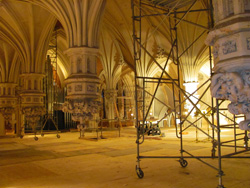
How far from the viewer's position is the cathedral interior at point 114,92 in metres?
3.35

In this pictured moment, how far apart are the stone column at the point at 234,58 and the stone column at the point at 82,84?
5.75 m

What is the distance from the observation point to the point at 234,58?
3.12 m

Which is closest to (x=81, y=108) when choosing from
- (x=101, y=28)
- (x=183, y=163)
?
(x=183, y=163)

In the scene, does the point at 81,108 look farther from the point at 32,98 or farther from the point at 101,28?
the point at 101,28

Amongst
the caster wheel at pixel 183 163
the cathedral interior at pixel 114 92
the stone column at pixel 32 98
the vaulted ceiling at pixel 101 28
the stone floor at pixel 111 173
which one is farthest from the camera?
the stone column at pixel 32 98

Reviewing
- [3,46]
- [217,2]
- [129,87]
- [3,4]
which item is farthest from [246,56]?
[129,87]

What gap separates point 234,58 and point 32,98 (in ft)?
36.7

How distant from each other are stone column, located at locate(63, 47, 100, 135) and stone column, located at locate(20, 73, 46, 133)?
4.52m

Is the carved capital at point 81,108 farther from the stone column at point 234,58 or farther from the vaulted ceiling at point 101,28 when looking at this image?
the stone column at point 234,58

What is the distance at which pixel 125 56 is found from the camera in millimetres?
20125

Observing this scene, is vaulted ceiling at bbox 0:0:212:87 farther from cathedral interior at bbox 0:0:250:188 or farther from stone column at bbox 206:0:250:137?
stone column at bbox 206:0:250:137

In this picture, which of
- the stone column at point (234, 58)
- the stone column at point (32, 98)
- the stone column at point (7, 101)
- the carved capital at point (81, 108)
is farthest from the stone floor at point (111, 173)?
the stone column at point (7, 101)

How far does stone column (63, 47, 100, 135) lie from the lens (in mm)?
8578

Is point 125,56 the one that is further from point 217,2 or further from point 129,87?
point 217,2
